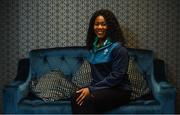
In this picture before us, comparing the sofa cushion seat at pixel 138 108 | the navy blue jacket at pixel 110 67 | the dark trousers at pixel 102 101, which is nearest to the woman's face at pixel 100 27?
the navy blue jacket at pixel 110 67

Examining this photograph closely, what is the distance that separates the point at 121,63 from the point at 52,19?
1376 mm

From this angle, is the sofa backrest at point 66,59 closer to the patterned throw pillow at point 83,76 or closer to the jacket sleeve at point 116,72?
the patterned throw pillow at point 83,76

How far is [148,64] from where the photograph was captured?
349 centimetres

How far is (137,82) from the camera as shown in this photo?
3.22m

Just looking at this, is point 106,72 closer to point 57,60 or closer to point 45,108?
point 45,108

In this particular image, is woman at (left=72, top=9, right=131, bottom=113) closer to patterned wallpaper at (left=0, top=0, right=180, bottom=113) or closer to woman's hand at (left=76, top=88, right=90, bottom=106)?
woman's hand at (left=76, top=88, right=90, bottom=106)

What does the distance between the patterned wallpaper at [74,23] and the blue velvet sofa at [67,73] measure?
30cm

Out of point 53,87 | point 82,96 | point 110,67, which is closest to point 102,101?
point 82,96

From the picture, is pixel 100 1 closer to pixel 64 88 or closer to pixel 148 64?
pixel 148 64

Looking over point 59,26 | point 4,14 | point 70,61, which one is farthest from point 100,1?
point 4,14

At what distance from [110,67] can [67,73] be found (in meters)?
0.82

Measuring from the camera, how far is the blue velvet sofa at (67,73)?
290 centimetres

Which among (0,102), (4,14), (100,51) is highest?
(4,14)

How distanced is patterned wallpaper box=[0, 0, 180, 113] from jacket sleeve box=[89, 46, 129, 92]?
109 cm
